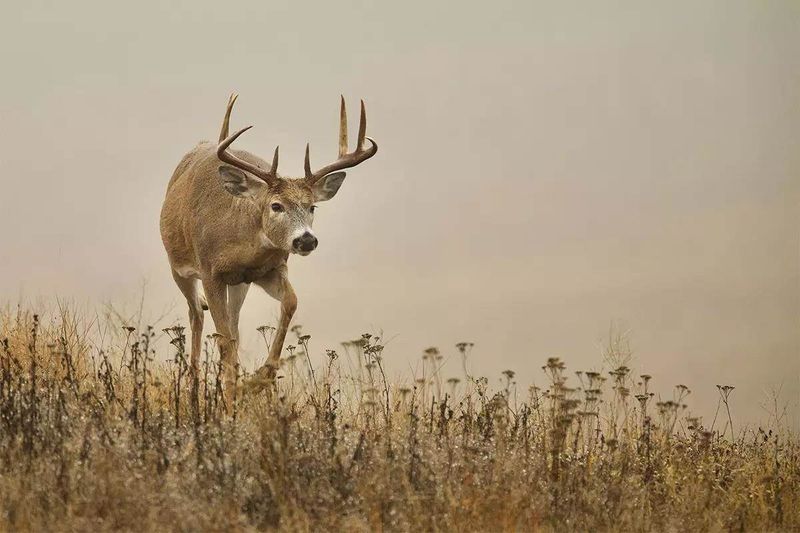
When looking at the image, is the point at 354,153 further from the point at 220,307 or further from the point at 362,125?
the point at 220,307

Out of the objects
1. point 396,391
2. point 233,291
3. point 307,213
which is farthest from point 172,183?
point 396,391

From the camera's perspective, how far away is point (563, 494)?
7.03m

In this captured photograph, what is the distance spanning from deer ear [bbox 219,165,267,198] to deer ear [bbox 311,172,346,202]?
0.44 metres

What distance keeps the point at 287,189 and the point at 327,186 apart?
0.39m

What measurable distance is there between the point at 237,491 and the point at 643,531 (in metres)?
2.25

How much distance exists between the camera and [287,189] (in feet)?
33.5

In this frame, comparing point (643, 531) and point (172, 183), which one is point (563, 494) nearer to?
point (643, 531)

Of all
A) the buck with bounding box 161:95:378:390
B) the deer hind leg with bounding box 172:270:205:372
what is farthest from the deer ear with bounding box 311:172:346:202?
the deer hind leg with bounding box 172:270:205:372

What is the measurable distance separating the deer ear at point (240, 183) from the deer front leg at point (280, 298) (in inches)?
28.5

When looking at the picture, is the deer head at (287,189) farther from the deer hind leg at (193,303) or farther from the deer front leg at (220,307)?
the deer hind leg at (193,303)

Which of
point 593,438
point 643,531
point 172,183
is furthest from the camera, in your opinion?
point 172,183

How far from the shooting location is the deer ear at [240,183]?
1031 cm

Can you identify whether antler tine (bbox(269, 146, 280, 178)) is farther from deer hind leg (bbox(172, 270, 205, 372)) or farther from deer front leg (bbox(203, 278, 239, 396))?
deer hind leg (bbox(172, 270, 205, 372))

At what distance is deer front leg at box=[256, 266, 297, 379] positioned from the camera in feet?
32.8
